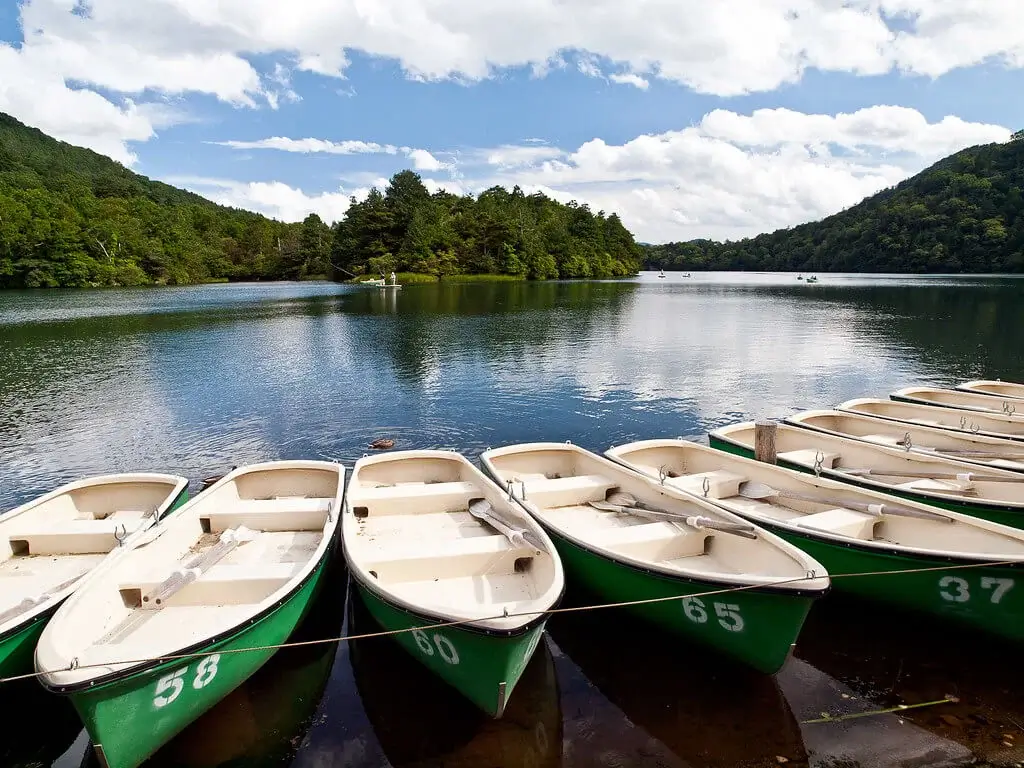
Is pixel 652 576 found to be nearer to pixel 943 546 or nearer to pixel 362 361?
pixel 943 546

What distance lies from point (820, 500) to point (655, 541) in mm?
3425

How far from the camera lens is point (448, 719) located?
6.84 m

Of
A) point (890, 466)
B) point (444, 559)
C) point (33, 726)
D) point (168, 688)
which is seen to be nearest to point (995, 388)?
point (890, 466)

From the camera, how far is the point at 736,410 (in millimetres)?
22484

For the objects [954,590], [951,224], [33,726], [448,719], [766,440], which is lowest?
[33,726]

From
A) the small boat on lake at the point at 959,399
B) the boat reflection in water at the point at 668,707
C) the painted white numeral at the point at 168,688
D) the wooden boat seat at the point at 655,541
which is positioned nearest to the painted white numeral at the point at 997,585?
the boat reflection in water at the point at 668,707

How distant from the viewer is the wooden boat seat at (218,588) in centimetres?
745

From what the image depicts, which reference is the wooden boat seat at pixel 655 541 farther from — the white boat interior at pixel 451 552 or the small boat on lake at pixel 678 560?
the white boat interior at pixel 451 552

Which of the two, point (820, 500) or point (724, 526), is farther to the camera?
point (820, 500)

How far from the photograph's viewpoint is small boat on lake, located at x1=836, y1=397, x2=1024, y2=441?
1519cm

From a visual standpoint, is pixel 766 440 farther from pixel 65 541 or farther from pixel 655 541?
pixel 65 541

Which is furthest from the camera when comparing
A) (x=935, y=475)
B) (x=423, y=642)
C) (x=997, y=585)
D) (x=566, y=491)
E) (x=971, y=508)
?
(x=935, y=475)

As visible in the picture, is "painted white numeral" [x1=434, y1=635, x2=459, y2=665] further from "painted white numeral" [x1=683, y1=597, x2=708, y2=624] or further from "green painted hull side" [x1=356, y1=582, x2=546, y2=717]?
"painted white numeral" [x1=683, y1=597, x2=708, y2=624]

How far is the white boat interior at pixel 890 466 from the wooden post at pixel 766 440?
0.37 meters
